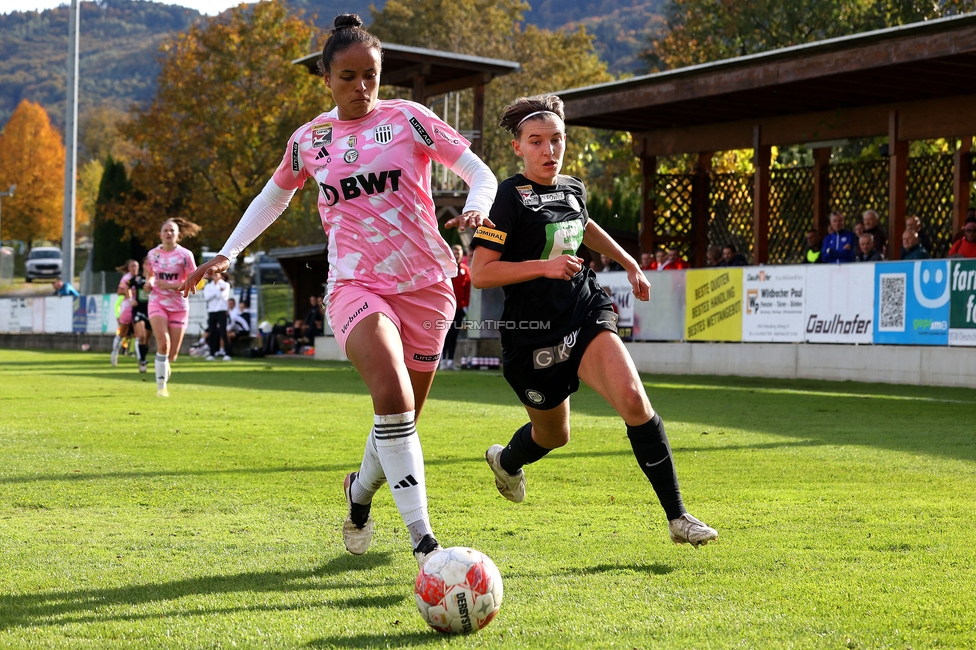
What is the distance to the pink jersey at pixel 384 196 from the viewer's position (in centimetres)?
541

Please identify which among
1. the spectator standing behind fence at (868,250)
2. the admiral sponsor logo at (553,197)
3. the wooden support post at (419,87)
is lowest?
the admiral sponsor logo at (553,197)

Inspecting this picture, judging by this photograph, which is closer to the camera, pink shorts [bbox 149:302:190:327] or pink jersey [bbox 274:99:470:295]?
pink jersey [bbox 274:99:470:295]

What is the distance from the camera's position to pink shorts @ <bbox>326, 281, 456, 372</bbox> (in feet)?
17.6

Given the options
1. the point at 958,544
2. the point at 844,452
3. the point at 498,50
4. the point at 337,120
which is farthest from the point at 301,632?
the point at 498,50

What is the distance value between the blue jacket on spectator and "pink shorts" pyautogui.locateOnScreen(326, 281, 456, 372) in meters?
14.5

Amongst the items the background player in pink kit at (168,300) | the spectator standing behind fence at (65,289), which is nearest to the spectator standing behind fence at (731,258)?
the background player in pink kit at (168,300)

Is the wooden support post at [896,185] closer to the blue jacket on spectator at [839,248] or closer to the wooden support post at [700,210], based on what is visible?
the blue jacket on spectator at [839,248]

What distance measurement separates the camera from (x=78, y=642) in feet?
13.1

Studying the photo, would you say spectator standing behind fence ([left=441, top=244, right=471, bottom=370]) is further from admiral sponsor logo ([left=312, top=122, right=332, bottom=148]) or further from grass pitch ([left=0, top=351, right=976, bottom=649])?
admiral sponsor logo ([left=312, top=122, right=332, bottom=148])

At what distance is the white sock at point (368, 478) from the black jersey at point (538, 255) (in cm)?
90

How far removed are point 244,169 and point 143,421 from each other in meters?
38.4

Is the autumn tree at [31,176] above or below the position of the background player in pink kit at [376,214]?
above

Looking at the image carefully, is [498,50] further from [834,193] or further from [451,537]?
[451,537]

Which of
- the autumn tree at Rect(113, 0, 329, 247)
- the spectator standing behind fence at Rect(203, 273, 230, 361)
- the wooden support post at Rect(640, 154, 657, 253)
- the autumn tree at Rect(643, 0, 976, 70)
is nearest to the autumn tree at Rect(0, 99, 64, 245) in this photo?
the autumn tree at Rect(113, 0, 329, 247)
